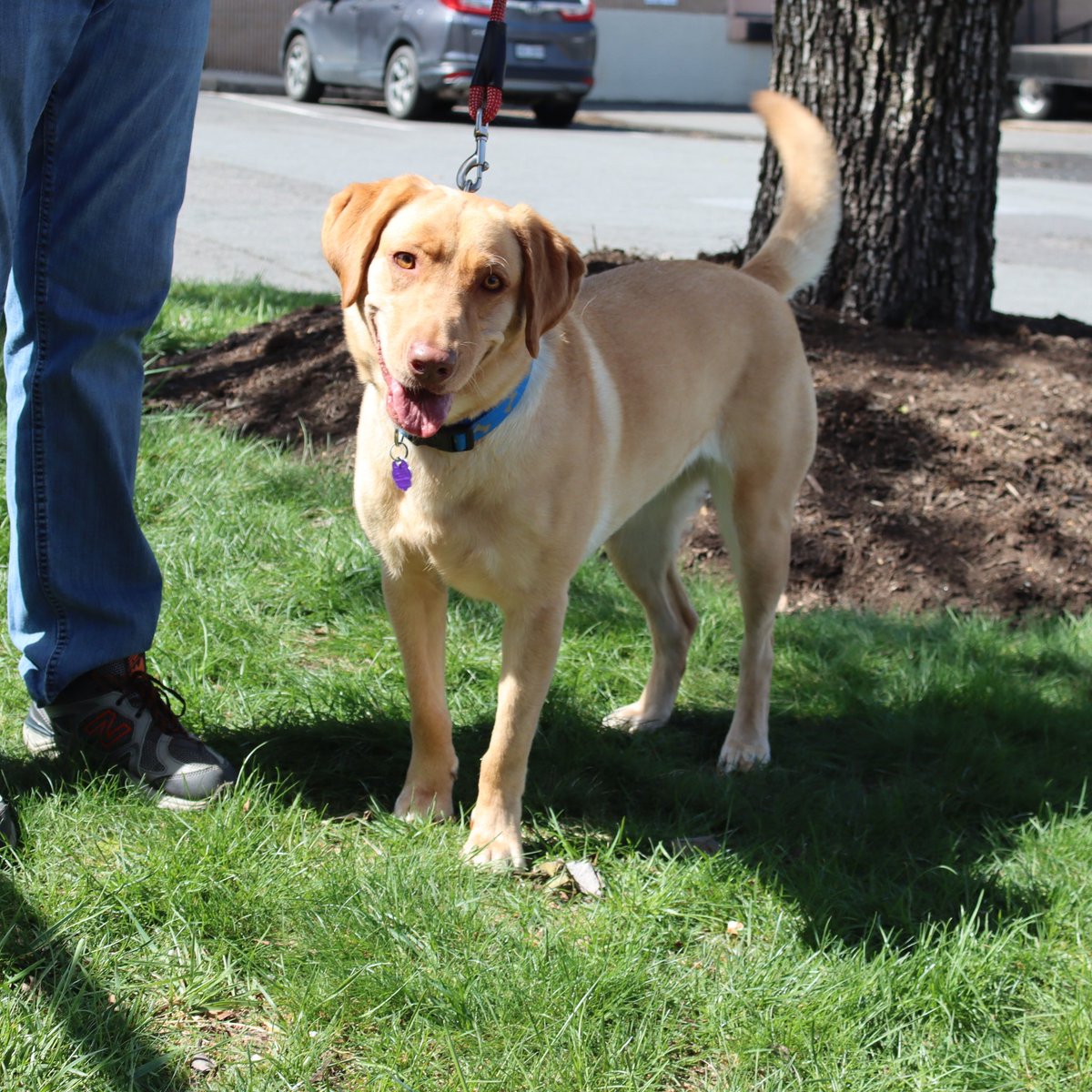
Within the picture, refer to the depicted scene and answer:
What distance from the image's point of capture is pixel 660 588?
11.7 feet

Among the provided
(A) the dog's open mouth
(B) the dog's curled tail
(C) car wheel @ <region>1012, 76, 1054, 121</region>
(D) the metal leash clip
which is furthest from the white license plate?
(A) the dog's open mouth

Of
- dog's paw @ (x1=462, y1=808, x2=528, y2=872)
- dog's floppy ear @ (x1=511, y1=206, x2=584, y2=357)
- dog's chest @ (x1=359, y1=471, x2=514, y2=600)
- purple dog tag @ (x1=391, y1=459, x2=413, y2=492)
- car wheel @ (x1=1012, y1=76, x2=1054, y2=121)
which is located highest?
car wheel @ (x1=1012, y1=76, x2=1054, y2=121)

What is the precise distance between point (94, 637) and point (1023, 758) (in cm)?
235

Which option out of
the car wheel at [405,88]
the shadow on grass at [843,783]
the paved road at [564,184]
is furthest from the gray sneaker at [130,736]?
the car wheel at [405,88]

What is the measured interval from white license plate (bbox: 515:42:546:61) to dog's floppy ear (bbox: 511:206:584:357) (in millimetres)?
15468

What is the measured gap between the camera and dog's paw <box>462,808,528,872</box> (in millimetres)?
2633

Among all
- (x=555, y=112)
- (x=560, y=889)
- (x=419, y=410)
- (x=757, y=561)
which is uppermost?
(x=555, y=112)

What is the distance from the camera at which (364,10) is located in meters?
16.8

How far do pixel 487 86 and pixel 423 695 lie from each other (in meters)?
1.41

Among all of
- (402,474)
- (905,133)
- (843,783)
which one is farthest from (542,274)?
(905,133)

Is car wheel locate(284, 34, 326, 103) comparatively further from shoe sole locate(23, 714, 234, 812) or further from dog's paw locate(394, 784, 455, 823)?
dog's paw locate(394, 784, 455, 823)

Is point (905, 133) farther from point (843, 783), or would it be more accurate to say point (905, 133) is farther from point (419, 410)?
point (419, 410)

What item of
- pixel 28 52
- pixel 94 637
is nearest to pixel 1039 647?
pixel 94 637

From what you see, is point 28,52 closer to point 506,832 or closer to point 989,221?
point 506,832
